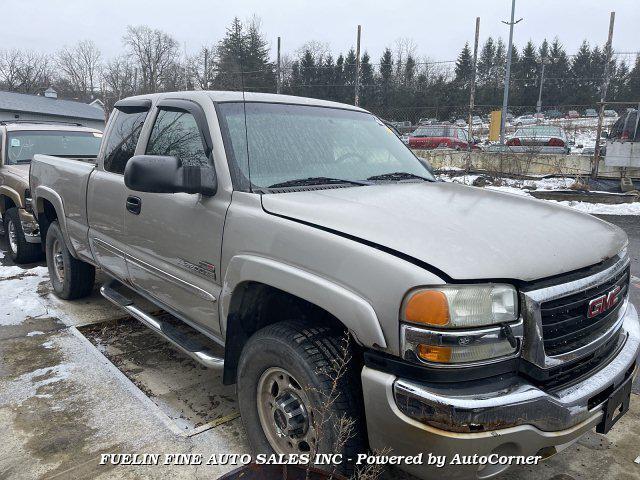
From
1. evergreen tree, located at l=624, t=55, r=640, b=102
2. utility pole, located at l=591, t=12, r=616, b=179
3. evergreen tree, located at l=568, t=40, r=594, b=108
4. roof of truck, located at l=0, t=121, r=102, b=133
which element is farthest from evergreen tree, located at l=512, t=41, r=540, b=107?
roof of truck, located at l=0, t=121, r=102, b=133

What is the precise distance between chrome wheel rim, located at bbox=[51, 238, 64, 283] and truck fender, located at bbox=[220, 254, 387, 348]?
3.35 meters

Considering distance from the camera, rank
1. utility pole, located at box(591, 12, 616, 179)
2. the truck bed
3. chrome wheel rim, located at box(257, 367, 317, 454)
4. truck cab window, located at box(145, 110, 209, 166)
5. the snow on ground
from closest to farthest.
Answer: chrome wheel rim, located at box(257, 367, 317, 454) → truck cab window, located at box(145, 110, 209, 166) → the truck bed → the snow on ground → utility pole, located at box(591, 12, 616, 179)

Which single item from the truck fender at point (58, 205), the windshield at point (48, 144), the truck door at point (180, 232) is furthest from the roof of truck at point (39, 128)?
the truck door at point (180, 232)

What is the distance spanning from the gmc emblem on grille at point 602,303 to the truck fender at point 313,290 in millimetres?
950

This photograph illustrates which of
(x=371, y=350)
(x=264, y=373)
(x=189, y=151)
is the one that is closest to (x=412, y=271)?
(x=371, y=350)

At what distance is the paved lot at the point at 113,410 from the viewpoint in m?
2.64

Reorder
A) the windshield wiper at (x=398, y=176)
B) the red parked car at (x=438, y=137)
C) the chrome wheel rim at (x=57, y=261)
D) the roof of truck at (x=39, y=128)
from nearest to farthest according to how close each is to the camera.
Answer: the windshield wiper at (x=398, y=176)
the chrome wheel rim at (x=57, y=261)
the roof of truck at (x=39, y=128)
the red parked car at (x=438, y=137)

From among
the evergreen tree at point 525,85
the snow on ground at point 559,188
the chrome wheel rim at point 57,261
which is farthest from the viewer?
the evergreen tree at point 525,85

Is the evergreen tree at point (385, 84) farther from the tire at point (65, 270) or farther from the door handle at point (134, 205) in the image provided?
the door handle at point (134, 205)

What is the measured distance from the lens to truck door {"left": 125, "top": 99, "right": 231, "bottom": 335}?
8.98 ft

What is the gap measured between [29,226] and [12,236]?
2.05 ft

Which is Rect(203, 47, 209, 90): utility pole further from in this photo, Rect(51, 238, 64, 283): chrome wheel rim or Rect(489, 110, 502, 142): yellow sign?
Rect(489, 110, 502, 142): yellow sign

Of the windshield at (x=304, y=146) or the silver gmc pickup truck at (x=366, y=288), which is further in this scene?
the windshield at (x=304, y=146)

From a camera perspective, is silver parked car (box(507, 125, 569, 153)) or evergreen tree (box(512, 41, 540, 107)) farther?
evergreen tree (box(512, 41, 540, 107))
